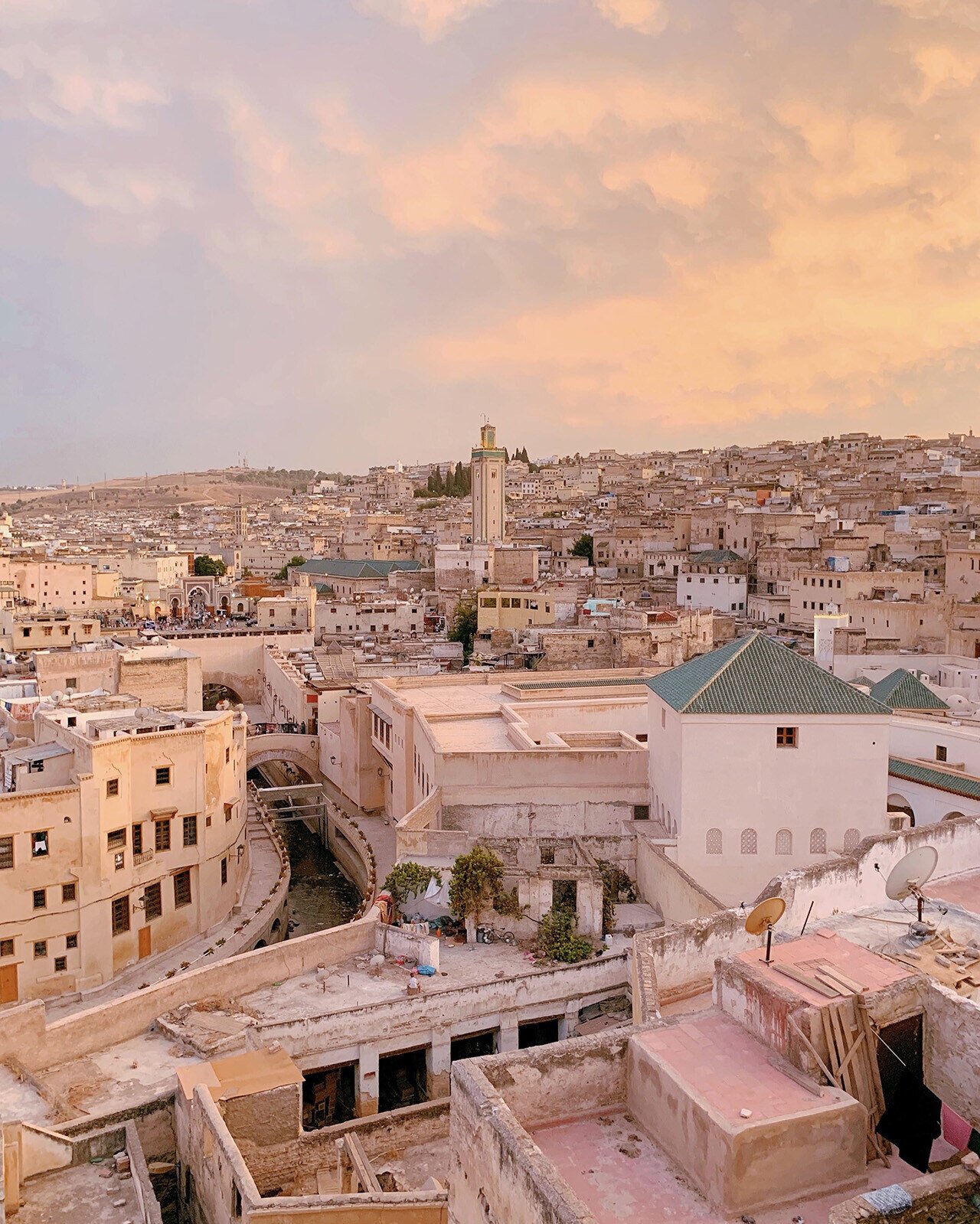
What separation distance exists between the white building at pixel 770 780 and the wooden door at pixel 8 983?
10.1 m

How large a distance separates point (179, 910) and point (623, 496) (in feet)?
200

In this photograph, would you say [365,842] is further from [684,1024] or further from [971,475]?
[971,475]

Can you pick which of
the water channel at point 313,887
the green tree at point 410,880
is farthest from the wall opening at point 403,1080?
the water channel at point 313,887

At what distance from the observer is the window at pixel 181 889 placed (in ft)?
59.2

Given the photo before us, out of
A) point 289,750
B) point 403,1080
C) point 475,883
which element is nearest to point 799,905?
point 403,1080

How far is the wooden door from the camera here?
1557cm

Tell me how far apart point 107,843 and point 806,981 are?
13501 mm

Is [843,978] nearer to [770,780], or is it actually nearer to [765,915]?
[765,915]

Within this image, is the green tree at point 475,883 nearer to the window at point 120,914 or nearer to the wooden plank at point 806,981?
the window at point 120,914

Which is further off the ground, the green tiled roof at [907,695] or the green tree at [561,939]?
the green tiled roof at [907,695]

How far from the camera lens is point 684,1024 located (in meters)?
5.97

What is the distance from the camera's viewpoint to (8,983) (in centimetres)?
1565

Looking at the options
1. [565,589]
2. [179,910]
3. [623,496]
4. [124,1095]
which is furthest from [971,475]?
[124,1095]

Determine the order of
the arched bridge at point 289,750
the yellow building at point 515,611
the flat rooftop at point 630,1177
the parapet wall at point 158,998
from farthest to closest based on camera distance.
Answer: the yellow building at point 515,611, the arched bridge at point 289,750, the parapet wall at point 158,998, the flat rooftop at point 630,1177
